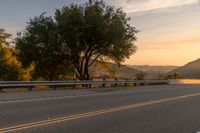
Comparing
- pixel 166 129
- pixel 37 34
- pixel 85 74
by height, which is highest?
pixel 37 34

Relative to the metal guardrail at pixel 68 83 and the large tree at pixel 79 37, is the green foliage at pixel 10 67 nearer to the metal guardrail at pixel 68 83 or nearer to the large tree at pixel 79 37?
the large tree at pixel 79 37

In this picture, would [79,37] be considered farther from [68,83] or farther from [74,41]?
[68,83]

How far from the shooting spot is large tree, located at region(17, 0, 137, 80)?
54.8m

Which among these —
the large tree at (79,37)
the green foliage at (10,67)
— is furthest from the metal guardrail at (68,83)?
the green foliage at (10,67)

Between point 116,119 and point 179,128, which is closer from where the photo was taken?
point 179,128

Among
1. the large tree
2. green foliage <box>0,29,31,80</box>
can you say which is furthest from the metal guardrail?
green foliage <box>0,29,31,80</box>

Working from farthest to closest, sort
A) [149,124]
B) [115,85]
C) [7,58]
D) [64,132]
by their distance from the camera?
[7,58] → [115,85] → [149,124] → [64,132]

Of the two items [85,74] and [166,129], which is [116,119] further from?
[85,74]

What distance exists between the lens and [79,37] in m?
54.2

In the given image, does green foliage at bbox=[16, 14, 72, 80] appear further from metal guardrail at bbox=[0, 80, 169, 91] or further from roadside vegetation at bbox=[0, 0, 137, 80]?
metal guardrail at bbox=[0, 80, 169, 91]

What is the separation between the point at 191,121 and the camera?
14.9 metres

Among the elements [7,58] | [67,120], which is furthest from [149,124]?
[7,58]

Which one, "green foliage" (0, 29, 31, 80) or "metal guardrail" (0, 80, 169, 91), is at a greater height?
"green foliage" (0, 29, 31, 80)

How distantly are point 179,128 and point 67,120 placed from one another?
124 inches
